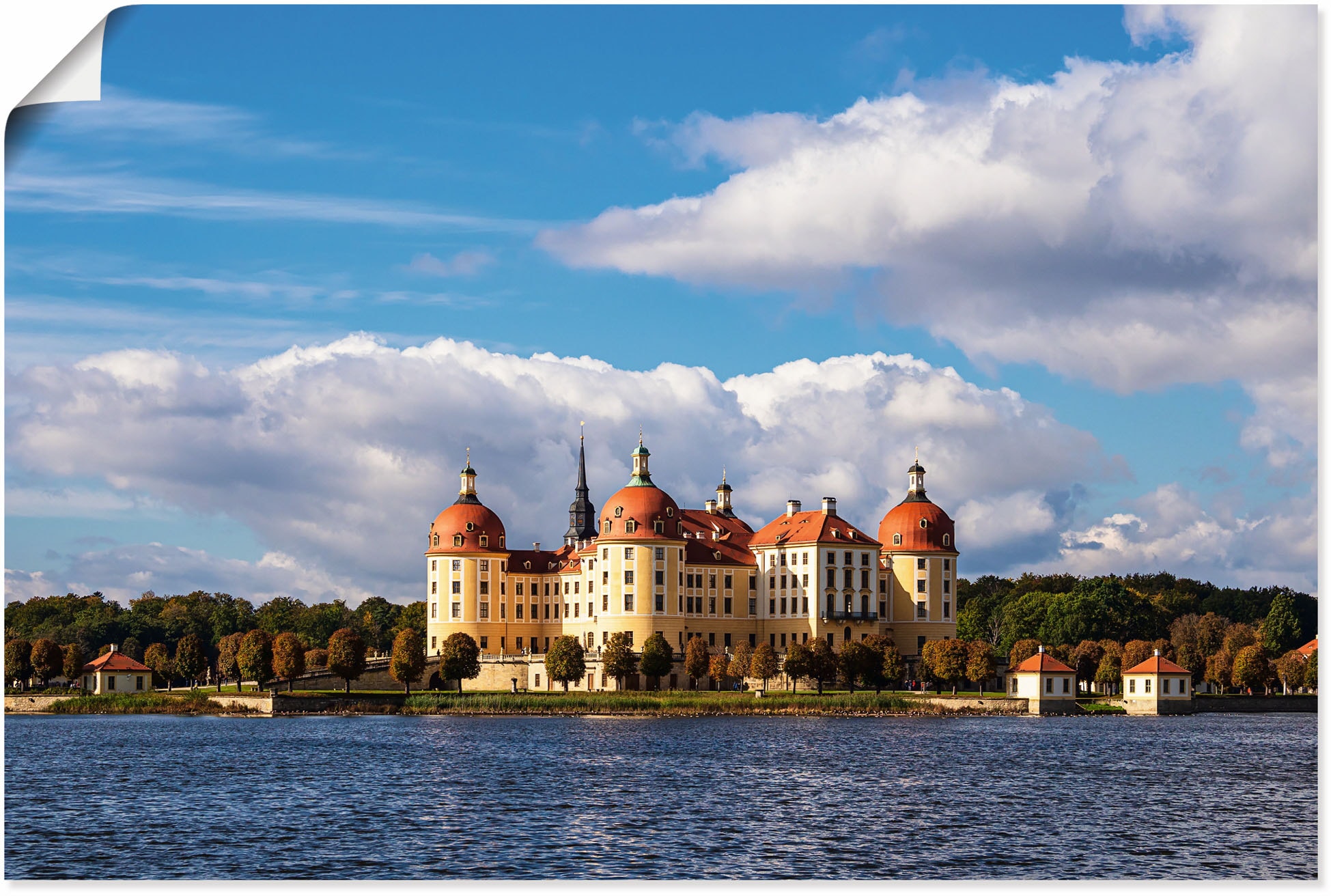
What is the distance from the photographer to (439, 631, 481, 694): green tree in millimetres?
99500

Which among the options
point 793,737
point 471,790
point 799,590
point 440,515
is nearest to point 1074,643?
point 799,590

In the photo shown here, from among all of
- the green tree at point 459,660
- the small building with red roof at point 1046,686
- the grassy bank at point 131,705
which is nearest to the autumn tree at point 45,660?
the grassy bank at point 131,705

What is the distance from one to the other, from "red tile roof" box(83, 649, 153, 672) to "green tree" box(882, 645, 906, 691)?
150ft

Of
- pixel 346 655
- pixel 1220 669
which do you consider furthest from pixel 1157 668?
pixel 346 655

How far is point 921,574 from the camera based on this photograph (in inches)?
4205

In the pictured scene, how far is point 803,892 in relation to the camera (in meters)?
20.5

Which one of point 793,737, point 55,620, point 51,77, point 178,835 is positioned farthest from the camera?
point 55,620

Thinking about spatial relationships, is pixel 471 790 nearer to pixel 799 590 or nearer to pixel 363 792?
pixel 363 792

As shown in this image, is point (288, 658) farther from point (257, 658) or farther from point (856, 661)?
point (856, 661)

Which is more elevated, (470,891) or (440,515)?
(440,515)

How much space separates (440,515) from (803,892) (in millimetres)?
95349

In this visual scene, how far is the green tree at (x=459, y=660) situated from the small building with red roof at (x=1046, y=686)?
29.6 m

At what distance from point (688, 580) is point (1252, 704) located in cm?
3684

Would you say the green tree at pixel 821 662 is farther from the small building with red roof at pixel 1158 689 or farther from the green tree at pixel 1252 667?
the green tree at pixel 1252 667
